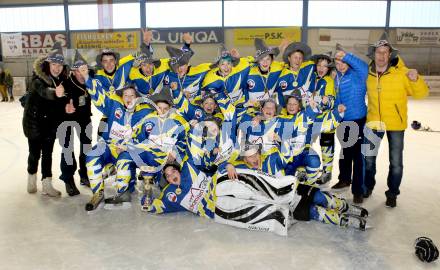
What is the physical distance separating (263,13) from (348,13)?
3804 millimetres

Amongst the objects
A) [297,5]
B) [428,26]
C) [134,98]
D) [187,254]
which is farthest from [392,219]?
[428,26]

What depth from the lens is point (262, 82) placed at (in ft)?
14.5

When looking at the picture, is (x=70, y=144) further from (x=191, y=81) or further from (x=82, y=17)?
(x=82, y=17)

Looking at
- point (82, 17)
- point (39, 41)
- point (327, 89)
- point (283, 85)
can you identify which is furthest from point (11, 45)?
point (327, 89)

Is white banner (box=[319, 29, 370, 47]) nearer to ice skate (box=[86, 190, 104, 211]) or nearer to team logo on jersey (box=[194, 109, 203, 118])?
team logo on jersey (box=[194, 109, 203, 118])

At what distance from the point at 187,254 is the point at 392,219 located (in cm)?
202

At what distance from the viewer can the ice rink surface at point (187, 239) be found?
292cm

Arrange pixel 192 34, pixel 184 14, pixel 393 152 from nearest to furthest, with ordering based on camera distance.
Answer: pixel 393 152 → pixel 184 14 → pixel 192 34

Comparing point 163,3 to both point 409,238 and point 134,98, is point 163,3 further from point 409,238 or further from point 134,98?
point 409,238

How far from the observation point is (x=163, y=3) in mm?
17500

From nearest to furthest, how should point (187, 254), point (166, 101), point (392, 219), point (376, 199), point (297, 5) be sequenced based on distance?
point (187, 254) < point (392, 219) < point (166, 101) < point (376, 199) < point (297, 5)

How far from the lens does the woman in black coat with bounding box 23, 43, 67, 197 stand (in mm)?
4105

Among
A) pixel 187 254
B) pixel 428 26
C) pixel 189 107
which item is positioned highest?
pixel 428 26

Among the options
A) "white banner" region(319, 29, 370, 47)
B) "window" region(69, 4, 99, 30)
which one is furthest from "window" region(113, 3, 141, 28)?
"white banner" region(319, 29, 370, 47)
